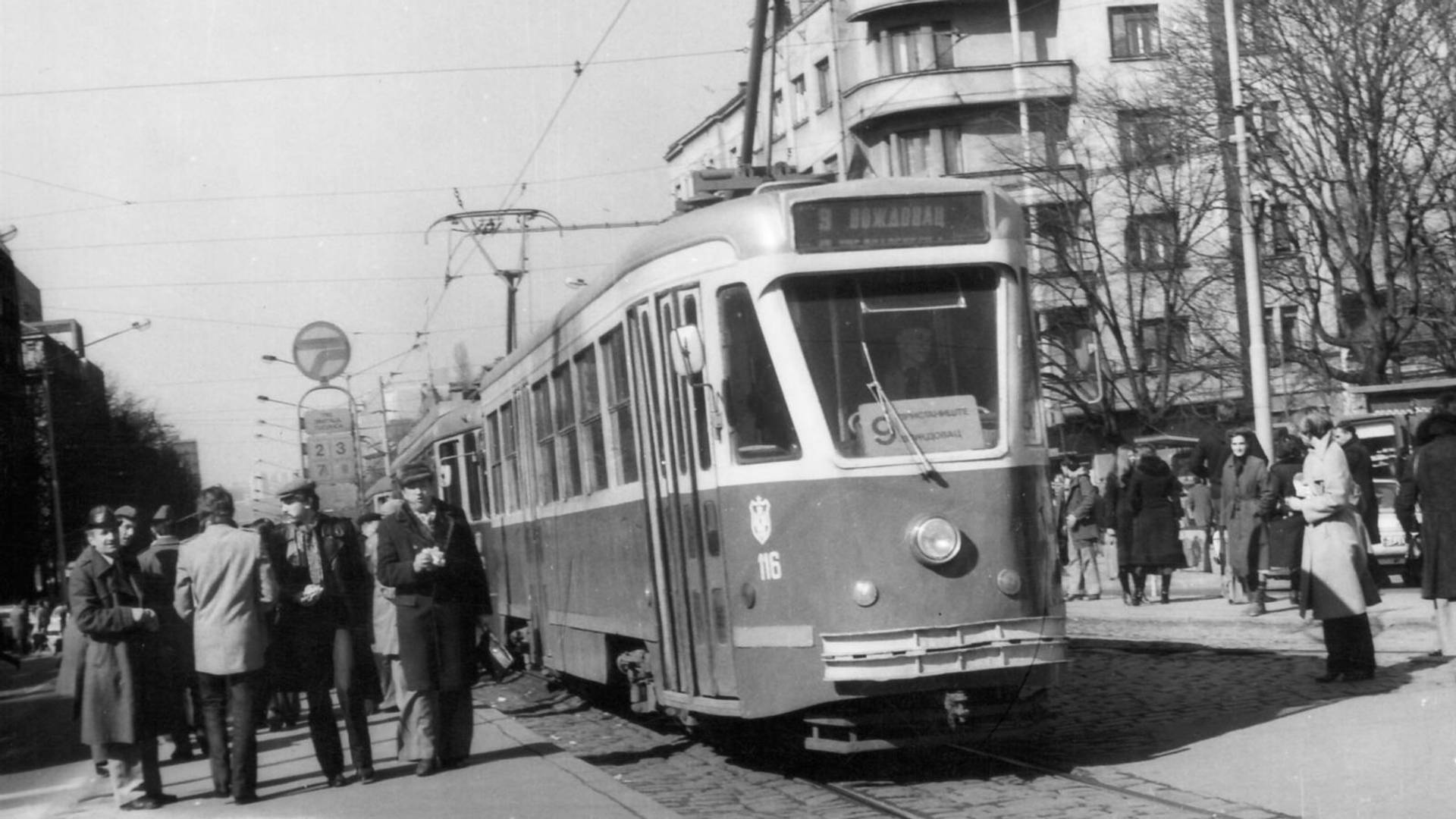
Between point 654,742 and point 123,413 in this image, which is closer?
point 654,742

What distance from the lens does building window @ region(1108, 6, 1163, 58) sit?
2023 inches

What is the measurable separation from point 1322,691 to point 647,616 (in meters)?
4.16

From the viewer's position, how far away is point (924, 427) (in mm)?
9781

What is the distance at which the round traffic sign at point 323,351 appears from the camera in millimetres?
17375

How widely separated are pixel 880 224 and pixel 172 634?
519cm

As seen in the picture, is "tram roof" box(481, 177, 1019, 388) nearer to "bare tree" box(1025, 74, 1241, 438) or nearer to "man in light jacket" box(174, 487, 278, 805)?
"man in light jacket" box(174, 487, 278, 805)

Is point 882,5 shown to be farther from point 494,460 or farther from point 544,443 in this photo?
point 544,443

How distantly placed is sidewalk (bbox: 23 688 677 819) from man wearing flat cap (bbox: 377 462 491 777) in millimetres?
211

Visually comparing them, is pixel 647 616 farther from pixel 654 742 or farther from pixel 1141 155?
pixel 1141 155

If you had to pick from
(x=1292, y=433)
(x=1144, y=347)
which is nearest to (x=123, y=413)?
(x=1144, y=347)

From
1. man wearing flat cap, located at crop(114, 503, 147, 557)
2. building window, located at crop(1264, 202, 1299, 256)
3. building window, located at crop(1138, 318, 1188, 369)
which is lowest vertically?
man wearing flat cap, located at crop(114, 503, 147, 557)

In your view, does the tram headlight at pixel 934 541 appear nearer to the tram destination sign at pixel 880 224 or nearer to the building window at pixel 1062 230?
the tram destination sign at pixel 880 224

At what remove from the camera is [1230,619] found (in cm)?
1786

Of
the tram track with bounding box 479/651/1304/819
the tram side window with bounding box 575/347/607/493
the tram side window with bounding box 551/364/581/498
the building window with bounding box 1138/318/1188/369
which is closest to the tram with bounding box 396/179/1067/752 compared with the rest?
the tram track with bounding box 479/651/1304/819
